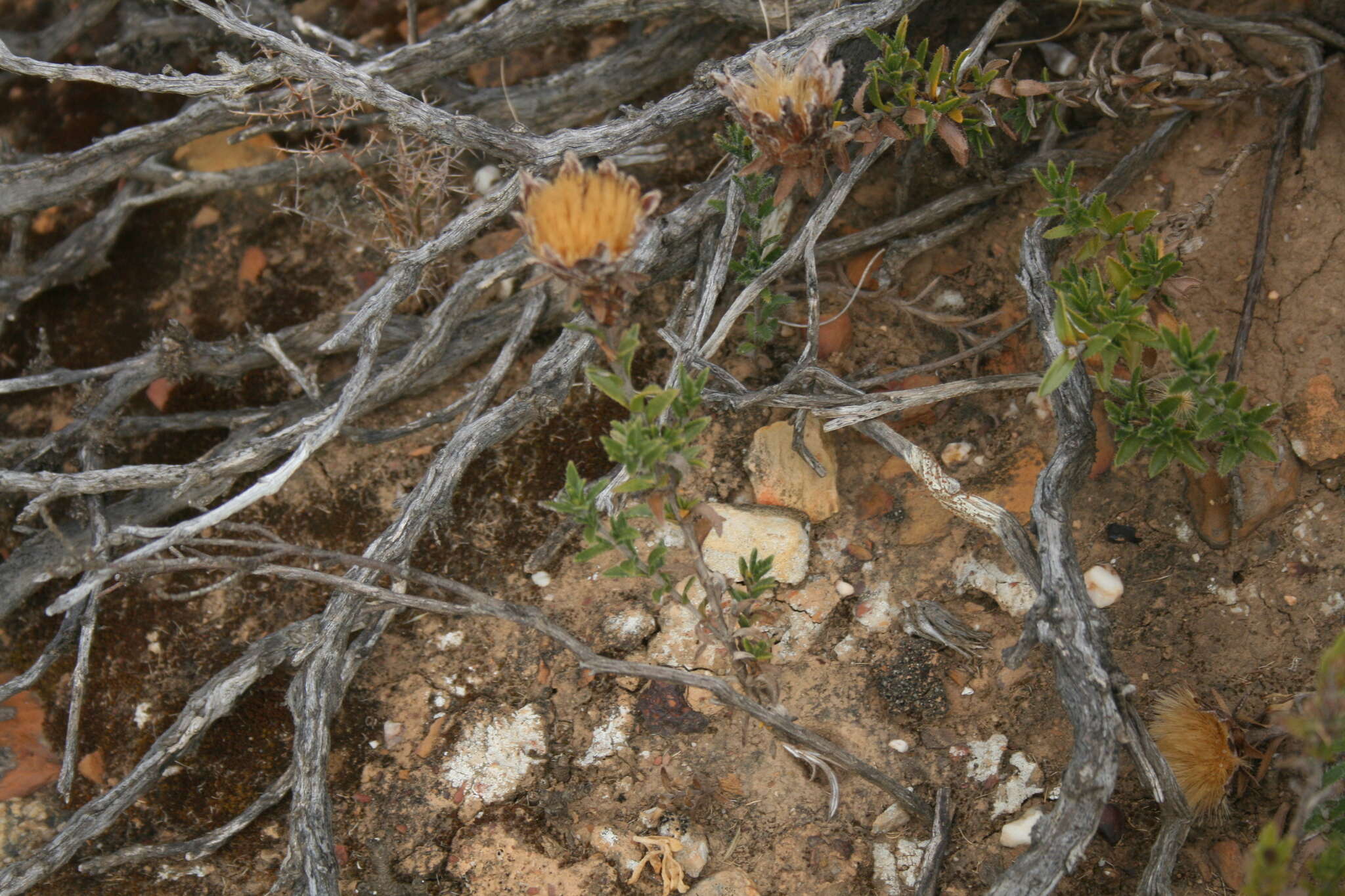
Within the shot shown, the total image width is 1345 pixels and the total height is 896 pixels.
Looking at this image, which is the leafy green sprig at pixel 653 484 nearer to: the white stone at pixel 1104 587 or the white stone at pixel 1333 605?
the white stone at pixel 1104 587

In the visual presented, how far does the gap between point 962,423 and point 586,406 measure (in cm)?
105

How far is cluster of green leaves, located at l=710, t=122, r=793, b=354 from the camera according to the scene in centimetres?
239

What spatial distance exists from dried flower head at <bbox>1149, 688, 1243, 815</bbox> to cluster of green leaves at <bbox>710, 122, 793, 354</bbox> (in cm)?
128

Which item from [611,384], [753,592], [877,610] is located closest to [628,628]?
[753,592]

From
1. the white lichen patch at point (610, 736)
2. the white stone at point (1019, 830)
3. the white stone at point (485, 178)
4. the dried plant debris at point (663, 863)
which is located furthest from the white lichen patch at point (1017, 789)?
the white stone at point (485, 178)

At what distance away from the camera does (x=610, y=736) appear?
241 centimetres

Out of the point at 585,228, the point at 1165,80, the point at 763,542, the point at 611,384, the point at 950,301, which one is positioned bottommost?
the point at 763,542

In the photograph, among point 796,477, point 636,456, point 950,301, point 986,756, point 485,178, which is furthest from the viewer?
point 485,178

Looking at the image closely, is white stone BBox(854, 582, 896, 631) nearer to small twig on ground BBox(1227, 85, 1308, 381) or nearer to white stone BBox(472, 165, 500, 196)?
small twig on ground BBox(1227, 85, 1308, 381)

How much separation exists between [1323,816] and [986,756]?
0.65 m

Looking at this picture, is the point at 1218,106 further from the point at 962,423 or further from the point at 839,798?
the point at 839,798

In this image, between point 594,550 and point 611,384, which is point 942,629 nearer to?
point 594,550

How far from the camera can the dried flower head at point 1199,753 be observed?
2035 millimetres

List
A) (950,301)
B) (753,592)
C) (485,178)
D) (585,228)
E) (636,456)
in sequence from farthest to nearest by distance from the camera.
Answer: (485,178) < (950,301) < (753,592) < (636,456) < (585,228)
